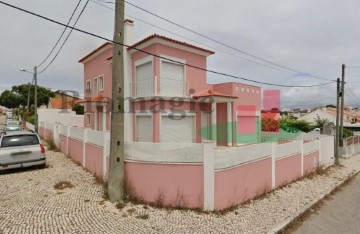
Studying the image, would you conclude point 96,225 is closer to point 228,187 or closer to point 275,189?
point 228,187

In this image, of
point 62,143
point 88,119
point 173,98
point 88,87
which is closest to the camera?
point 173,98

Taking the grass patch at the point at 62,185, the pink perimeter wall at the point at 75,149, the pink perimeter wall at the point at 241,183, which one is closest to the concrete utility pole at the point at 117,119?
the grass patch at the point at 62,185

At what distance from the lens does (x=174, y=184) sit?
5.61 metres

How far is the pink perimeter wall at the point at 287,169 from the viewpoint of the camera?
312 inches

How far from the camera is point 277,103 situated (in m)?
22.4

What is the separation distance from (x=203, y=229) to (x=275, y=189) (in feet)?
13.0

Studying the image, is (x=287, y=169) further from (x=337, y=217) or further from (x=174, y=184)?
(x=174, y=184)

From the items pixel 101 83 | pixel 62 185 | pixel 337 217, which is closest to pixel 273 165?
pixel 337 217

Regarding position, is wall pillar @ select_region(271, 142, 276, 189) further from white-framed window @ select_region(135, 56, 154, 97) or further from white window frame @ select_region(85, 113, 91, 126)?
white window frame @ select_region(85, 113, 91, 126)

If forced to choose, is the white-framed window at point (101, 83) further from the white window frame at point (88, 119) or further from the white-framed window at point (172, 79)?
the white-framed window at point (172, 79)

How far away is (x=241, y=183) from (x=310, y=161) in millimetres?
5931

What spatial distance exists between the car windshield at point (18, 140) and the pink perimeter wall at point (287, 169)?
8.78 metres

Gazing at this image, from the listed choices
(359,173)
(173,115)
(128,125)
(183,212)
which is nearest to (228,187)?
(183,212)

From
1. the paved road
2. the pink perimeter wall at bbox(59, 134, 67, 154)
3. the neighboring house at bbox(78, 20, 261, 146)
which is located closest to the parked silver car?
the pink perimeter wall at bbox(59, 134, 67, 154)
